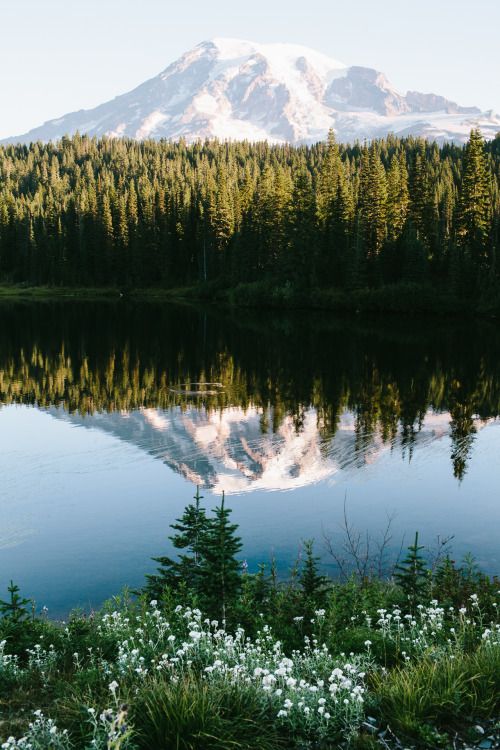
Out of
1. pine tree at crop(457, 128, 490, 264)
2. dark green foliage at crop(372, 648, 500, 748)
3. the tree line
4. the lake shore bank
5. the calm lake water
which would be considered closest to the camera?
dark green foliage at crop(372, 648, 500, 748)

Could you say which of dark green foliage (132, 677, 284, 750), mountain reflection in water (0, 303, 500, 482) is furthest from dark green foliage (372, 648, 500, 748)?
mountain reflection in water (0, 303, 500, 482)

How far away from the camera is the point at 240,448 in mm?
26672

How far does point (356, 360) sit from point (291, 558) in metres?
32.5

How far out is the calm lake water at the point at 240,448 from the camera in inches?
685

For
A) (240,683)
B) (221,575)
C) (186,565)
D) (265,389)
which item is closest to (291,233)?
(265,389)

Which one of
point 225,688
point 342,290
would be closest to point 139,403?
point 225,688

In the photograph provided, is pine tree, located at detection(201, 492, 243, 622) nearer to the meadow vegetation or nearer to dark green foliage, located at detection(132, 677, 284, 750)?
the meadow vegetation

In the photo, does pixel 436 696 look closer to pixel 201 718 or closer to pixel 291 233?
pixel 201 718

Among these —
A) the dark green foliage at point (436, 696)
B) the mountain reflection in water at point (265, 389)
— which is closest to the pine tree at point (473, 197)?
the mountain reflection in water at point (265, 389)

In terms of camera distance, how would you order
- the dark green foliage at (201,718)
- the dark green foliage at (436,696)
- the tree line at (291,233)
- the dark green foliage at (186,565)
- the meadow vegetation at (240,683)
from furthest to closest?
the tree line at (291,233), the dark green foliage at (186,565), the dark green foliage at (436,696), the meadow vegetation at (240,683), the dark green foliage at (201,718)

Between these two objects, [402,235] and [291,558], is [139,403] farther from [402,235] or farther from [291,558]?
[402,235]

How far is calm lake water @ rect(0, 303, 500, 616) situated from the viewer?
17.4 meters

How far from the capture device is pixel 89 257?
141 m

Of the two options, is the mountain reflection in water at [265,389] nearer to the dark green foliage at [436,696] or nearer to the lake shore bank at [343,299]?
the lake shore bank at [343,299]
